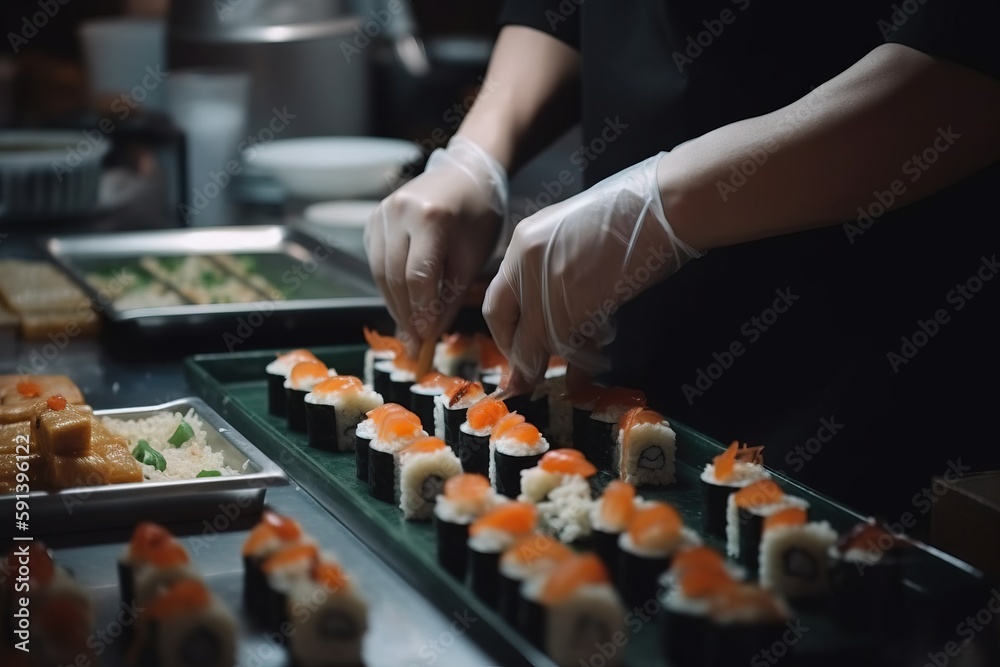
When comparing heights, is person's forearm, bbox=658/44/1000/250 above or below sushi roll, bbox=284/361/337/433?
above

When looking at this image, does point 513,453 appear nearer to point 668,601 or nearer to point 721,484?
point 721,484

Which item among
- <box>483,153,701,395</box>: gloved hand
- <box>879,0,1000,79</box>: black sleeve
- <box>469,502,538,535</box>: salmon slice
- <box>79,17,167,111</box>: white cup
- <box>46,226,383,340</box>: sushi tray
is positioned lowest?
<box>46,226,383,340</box>: sushi tray

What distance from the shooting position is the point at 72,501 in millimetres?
1772

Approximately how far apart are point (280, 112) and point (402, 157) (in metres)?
0.58

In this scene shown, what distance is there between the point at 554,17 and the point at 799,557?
152 centimetres

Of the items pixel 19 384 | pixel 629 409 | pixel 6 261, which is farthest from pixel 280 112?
pixel 629 409

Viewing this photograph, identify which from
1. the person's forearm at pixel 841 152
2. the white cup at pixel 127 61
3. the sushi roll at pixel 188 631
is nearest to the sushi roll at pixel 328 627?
the sushi roll at pixel 188 631

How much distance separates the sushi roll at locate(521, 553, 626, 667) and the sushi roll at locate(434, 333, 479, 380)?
4.06ft

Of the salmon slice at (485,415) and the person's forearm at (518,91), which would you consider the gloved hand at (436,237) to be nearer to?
the person's forearm at (518,91)

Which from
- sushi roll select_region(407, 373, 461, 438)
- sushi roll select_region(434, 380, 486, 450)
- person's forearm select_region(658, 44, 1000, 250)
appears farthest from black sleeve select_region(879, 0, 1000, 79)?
sushi roll select_region(407, 373, 461, 438)

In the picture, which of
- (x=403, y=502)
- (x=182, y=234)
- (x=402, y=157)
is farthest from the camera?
(x=402, y=157)

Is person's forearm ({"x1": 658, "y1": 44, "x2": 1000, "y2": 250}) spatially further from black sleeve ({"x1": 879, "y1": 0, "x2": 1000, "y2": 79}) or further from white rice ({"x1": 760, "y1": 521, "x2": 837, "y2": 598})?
white rice ({"x1": 760, "y1": 521, "x2": 837, "y2": 598})

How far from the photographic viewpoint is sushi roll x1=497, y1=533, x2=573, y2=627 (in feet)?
4.86

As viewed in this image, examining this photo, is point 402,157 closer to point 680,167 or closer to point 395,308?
point 395,308
